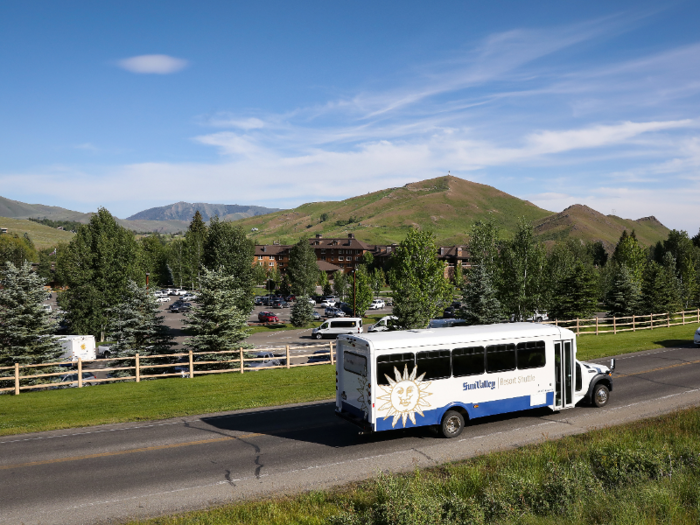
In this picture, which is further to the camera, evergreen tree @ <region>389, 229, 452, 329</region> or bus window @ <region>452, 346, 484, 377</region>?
evergreen tree @ <region>389, 229, 452, 329</region>

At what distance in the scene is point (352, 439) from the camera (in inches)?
509

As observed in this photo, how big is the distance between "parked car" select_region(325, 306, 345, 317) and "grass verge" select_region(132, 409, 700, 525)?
59839mm

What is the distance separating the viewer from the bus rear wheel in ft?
41.5

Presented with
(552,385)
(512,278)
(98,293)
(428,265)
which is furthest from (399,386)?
(98,293)

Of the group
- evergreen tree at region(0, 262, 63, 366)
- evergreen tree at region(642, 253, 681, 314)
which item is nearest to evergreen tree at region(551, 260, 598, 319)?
evergreen tree at region(642, 253, 681, 314)

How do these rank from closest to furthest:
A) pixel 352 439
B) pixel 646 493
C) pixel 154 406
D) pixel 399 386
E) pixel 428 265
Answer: pixel 646 493 < pixel 399 386 < pixel 352 439 < pixel 154 406 < pixel 428 265

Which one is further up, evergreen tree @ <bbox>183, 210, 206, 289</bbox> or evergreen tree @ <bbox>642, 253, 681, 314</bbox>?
evergreen tree @ <bbox>183, 210, 206, 289</bbox>

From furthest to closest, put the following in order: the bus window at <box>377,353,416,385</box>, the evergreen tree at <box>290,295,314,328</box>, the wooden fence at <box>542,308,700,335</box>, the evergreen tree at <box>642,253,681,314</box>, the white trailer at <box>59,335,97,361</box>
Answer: the evergreen tree at <box>290,295,314,328</box>
the evergreen tree at <box>642,253,681,314</box>
the wooden fence at <box>542,308,700,335</box>
the white trailer at <box>59,335,97,361</box>
the bus window at <box>377,353,416,385</box>

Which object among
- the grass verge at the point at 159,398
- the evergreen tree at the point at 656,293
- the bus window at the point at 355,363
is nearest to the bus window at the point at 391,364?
the bus window at the point at 355,363

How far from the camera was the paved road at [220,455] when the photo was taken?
942cm

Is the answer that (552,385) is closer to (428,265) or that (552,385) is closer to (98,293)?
(428,265)

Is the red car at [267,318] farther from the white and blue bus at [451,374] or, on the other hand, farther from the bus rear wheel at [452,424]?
the bus rear wheel at [452,424]

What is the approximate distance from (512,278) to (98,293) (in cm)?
3850

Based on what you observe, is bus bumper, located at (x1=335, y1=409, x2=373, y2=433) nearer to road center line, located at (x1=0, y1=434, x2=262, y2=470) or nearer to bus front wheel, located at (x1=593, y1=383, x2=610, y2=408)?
road center line, located at (x1=0, y1=434, x2=262, y2=470)
